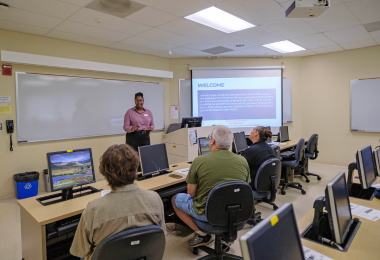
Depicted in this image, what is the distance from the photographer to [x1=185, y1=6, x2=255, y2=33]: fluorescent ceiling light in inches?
140

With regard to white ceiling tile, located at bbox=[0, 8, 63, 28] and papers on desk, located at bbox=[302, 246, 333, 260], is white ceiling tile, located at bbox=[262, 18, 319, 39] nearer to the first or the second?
white ceiling tile, located at bbox=[0, 8, 63, 28]

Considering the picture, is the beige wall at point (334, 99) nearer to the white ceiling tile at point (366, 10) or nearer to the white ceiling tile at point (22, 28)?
the white ceiling tile at point (366, 10)

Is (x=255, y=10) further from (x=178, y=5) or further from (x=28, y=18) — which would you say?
(x=28, y=18)

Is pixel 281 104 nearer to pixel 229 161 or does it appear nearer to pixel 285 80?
pixel 285 80

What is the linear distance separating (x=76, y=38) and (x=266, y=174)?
13.5 feet

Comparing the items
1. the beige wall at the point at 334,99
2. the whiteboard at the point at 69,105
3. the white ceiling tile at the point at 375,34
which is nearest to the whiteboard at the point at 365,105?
the beige wall at the point at 334,99

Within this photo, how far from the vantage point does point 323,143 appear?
6445 millimetres

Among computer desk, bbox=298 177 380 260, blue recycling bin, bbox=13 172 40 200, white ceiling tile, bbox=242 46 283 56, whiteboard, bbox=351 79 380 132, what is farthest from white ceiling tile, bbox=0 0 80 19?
whiteboard, bbox=351 79 380 132

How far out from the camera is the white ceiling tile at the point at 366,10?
3258 millimetres

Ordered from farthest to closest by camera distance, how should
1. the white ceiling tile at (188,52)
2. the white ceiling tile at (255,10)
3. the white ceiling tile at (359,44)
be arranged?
the white ceiling tile at (188,52) → the white ceiling tile at (359,44) → the white ceiling tile at (255,10)

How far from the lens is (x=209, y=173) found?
2025mm

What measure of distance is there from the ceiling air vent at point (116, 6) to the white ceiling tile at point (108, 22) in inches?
5.1

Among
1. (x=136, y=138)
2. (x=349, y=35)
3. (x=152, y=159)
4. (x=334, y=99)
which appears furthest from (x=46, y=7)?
(x=334, y=99)

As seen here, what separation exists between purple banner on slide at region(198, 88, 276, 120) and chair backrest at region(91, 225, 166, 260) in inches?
211
